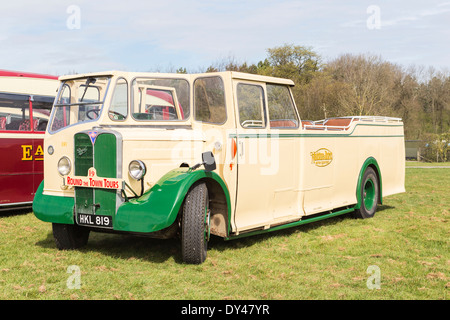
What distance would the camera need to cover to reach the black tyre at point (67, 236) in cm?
681

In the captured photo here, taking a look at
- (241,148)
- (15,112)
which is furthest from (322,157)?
(15,112)

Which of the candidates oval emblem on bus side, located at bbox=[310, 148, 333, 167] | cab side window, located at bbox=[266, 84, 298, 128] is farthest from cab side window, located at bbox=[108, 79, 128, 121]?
oval emblem on bus side, located at bbox=[310, 148, 333, 167]

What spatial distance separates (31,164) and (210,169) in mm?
6114

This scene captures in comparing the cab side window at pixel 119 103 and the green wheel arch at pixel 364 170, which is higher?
the cab side window at pixel 119 103

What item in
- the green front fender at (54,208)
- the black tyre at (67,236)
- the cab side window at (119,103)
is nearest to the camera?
the green front fender at (54,208)

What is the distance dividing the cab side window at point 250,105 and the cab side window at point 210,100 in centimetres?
25

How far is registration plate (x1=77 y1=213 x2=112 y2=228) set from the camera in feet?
20.2

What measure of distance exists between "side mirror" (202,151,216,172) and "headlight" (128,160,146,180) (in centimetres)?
77

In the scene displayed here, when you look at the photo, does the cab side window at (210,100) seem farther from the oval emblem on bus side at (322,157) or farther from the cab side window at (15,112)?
the cab side window at (15,112)

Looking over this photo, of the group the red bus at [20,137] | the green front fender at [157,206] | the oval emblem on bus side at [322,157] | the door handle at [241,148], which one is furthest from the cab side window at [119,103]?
the red bus at [20,137]

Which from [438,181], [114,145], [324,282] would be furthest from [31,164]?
[438,181]

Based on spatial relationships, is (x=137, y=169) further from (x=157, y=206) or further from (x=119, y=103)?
(x=119, y=103)

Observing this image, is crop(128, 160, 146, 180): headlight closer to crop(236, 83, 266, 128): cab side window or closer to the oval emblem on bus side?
crop(236, 83, 266, 128): cab side window

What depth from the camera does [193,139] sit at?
6629 millimetres
